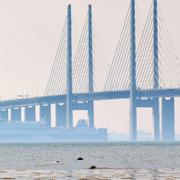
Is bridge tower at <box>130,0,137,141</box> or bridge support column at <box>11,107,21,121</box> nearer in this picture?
bridge tower at <box>130,0,137,141</box>

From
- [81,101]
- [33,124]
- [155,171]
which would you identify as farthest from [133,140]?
[155,171]

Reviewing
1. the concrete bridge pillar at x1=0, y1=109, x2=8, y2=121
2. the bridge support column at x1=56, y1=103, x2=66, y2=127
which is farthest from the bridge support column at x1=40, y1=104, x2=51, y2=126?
the concrete bridge pillar at x1=0, y1=109, x2=8, y2=121

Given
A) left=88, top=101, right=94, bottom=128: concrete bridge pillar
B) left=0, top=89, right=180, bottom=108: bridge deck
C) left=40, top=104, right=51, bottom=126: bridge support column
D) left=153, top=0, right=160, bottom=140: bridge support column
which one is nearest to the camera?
left=0, top=89, right=180, bottom=108: bridge deck

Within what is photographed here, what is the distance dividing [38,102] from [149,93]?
26.8 metres

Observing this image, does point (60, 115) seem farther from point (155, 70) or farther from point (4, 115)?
point (155, 70)

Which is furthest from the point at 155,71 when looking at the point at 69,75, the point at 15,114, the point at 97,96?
the point at 15,114

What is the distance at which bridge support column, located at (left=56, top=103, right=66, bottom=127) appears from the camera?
17200 cm

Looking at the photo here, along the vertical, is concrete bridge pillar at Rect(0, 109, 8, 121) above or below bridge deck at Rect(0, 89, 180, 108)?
below

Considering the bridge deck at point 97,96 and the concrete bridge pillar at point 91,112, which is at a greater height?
the bridge deck at point 97,96

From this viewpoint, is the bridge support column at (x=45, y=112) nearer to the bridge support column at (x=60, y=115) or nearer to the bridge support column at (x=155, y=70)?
the bridge support column at (x=60, y=115)

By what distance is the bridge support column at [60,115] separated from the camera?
6772 inches

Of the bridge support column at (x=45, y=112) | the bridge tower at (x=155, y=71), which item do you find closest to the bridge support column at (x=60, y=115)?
the bridge support column at (x=45, y=112)

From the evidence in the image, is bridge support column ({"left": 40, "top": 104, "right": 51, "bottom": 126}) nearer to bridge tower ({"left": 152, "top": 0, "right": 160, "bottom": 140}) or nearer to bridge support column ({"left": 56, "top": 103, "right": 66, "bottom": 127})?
bridge support column ({"left": 56, "top": 103, "right": 66, "bottom": 127})

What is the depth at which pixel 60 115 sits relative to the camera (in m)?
178
